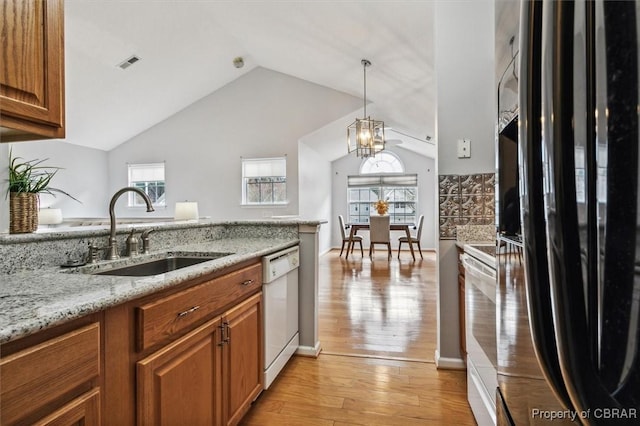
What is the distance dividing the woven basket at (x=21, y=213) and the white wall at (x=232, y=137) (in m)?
4.74

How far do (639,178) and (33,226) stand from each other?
1807mm

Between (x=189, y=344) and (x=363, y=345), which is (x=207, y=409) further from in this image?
(x=363, y=345)

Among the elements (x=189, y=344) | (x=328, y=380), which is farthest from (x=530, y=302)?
(x=328, y=380)

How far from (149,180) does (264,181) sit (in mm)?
2717

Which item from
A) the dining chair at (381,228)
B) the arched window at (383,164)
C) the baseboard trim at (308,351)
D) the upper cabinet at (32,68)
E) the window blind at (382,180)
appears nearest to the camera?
the upper cabinet at (32,68)

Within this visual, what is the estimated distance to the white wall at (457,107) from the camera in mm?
2082

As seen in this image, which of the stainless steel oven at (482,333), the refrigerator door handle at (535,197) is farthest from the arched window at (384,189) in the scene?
the refrigerator door handle at (535,197)

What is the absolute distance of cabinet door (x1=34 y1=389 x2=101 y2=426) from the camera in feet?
2.18

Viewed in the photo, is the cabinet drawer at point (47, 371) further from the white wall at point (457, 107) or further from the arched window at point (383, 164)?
the arched window at point (383, 164)

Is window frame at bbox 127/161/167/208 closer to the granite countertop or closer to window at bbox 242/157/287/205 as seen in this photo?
window at bbox 242/157/287/205

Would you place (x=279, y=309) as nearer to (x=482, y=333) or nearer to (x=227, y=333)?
(x=227, y=333)

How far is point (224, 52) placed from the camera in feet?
17.7

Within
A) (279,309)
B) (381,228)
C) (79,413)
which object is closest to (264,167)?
(381,228)

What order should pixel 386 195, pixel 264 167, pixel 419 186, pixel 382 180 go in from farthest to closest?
pixel 386 195 → pixel 382 180 → pixel 419 186 → pixel 264 167
